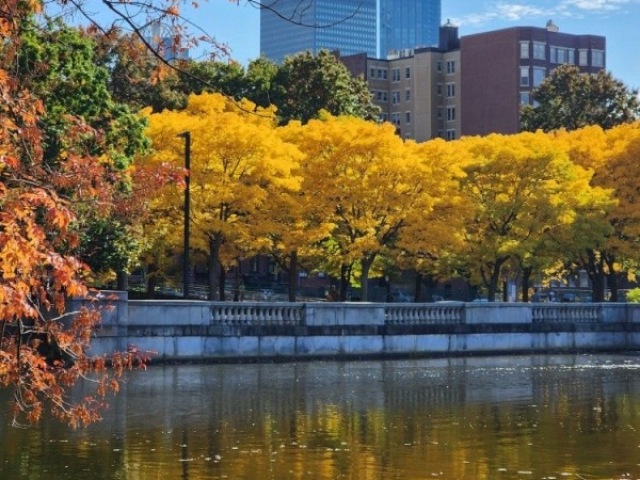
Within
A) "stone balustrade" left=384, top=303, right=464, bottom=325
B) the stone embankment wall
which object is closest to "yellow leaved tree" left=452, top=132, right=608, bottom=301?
the stone embankment wall

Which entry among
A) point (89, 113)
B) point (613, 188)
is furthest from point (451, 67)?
point (89, 113)

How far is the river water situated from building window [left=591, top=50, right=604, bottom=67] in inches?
4573

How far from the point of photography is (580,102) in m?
104

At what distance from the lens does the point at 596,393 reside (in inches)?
1276

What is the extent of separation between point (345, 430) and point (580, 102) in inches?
3297

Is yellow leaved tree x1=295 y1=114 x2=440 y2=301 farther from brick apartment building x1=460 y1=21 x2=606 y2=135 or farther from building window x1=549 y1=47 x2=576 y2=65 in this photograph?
building window x1=549 y1=47 x2=576 y2=65

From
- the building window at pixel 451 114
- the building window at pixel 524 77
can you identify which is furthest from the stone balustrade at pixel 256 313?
the building window at pixel 451 114

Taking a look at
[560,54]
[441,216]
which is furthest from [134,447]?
[560,54]

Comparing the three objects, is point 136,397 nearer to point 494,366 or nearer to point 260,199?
point 494,366

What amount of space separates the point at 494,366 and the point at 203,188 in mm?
15769

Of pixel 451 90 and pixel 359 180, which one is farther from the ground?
pixel 451 90

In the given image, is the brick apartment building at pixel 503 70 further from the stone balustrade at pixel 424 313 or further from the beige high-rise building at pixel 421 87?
the stone balustrade at pixel 424 313

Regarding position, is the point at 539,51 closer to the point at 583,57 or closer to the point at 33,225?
the point at 583,57

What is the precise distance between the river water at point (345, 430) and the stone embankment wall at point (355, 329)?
2.94 m
